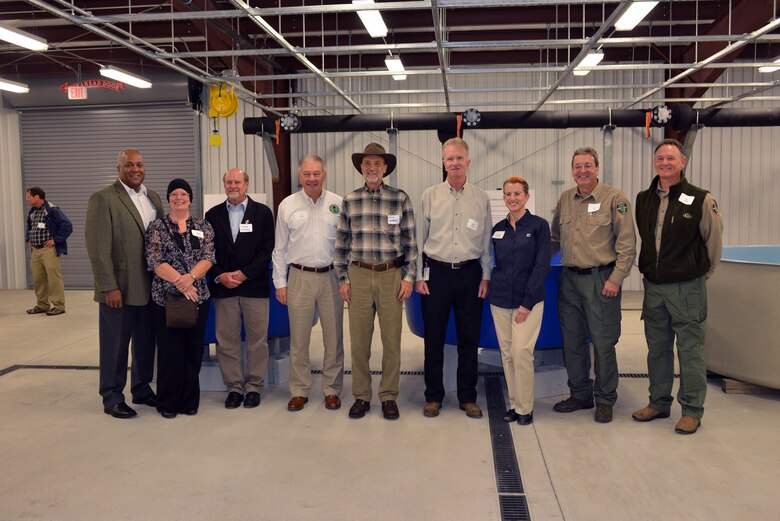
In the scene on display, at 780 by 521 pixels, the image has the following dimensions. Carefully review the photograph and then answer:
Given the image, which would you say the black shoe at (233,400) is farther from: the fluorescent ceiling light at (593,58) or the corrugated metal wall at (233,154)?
the corrugated metal wall at (233,154)

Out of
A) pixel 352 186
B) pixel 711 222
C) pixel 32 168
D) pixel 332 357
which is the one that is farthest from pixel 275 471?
pixel 32 168

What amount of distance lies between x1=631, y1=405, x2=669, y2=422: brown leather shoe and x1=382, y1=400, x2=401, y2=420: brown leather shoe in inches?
48.9

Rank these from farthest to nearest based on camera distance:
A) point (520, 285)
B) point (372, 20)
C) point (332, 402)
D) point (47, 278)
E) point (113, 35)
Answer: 1. point (47, 278)
2. point (113, 35)
3. point (372, 20)
4. point (332, 402)
5. point (520, 285)

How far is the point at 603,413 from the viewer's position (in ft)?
10.4

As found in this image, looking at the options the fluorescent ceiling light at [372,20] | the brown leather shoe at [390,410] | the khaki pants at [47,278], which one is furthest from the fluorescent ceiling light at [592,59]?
the khaki pants at [47,278]

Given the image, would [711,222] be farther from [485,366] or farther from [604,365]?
[485,366]

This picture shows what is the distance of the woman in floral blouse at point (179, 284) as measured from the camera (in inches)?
123

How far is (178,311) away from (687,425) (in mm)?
2589

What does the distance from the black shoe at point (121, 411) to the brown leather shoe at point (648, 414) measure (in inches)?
105

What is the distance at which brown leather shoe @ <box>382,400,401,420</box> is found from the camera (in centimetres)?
321

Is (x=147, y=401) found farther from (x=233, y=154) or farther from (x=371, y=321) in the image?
(x=233, y=154)

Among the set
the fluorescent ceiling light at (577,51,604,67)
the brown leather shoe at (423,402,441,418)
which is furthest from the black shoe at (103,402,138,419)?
the fluorescent ceiling light at (577,51,604,67)

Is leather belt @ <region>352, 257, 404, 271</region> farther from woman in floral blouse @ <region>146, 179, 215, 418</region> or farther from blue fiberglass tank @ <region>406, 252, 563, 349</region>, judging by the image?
woman in floral blouse @ <region>146, 179, 215, 418</region>

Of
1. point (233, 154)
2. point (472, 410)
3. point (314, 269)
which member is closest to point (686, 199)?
point (472, 410)
